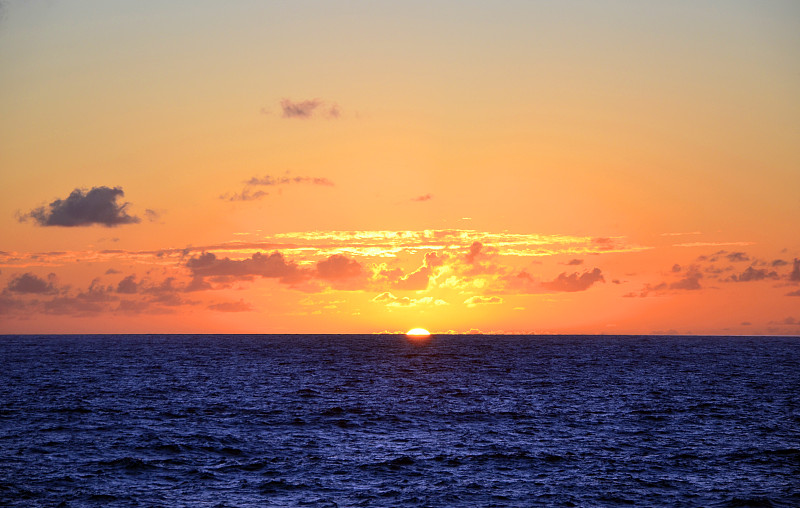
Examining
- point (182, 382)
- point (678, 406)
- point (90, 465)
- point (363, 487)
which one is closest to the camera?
point (363, 487)

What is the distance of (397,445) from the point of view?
4947cm

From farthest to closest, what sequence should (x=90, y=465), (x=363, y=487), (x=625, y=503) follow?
(x=90, y=465) → (x=363, y=487) → (x=625, y=503)

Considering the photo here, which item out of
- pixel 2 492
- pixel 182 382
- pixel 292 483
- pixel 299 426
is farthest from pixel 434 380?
pixel 2 492

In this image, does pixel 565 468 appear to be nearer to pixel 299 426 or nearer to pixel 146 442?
pixel 299 426

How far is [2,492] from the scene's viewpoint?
36.2 m

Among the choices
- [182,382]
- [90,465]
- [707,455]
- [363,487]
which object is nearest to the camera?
[363,487]

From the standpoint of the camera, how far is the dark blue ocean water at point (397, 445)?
123 ft

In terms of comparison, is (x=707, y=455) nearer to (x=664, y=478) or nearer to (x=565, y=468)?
(x=664, y=478)

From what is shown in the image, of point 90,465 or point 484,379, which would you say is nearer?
point 90,465

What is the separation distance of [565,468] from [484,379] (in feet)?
192

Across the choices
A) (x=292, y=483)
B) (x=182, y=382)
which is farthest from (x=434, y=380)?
(x=292, y=483)

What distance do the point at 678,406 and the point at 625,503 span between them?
3881cm

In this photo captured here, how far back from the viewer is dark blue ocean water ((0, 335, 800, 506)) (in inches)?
1473

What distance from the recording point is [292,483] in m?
39.2
